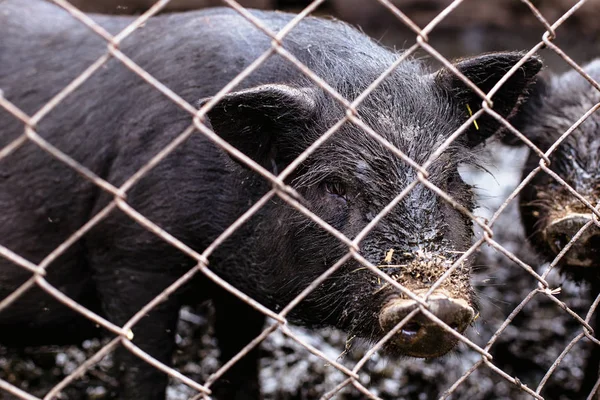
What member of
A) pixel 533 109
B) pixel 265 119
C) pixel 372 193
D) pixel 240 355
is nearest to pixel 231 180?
pixel 265 119

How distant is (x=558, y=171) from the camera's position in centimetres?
398

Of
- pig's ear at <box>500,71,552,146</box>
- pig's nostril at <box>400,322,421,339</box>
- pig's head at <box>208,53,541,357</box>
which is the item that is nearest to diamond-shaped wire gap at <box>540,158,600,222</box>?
pig's head at <box>208,53,541,357</box>

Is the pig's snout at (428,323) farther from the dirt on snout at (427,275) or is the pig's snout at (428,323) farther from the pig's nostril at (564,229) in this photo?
the pig's nostril at (564,229)

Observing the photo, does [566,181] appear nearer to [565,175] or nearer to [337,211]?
[565,175]

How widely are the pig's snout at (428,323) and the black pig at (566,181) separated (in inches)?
47.0

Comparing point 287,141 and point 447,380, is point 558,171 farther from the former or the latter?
point 287,141

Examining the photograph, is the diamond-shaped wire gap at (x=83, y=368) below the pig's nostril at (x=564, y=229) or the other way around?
below

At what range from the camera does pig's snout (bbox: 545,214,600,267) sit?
3360 millimetres

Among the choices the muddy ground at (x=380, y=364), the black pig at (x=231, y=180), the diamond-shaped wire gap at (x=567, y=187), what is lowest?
the muddy ground at (x=380, y=364)

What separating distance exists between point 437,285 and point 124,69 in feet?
6.62

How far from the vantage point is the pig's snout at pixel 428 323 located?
232 centimetres

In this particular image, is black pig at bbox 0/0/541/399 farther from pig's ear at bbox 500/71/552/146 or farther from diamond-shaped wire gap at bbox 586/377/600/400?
pig's ear at bbox 500/71/552/146

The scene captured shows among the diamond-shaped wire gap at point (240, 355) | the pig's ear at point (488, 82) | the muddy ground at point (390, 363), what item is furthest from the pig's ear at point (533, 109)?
the diamond-shaped wire gap at point (240, 355)

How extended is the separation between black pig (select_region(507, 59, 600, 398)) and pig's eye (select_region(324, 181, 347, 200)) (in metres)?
1.18
